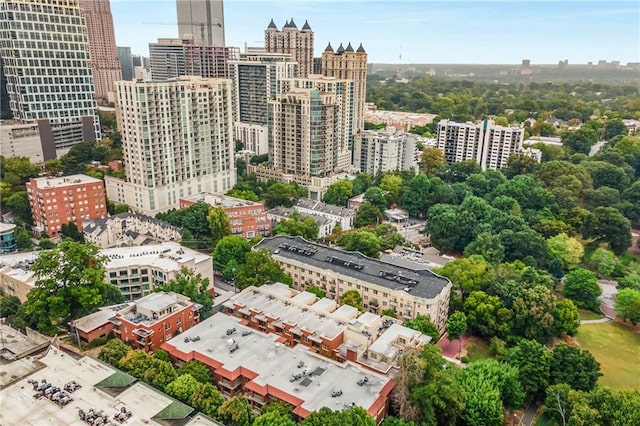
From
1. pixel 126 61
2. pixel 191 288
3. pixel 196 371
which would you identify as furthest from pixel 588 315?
pixel 126 61

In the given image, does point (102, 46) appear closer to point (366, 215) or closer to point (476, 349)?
point (366, 215)

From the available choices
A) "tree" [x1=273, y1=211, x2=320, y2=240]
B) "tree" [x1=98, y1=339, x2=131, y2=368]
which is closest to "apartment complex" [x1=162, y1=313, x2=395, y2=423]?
"tree" [x1=98, y1=339, x2=131, y2=368]

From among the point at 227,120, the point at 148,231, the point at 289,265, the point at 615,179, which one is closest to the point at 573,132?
the point at 615,179

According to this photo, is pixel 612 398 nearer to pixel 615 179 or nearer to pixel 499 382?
pixel 499 382

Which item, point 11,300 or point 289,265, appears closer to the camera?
point 11,300

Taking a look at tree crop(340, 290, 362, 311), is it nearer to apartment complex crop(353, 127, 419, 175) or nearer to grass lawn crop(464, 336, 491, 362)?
grass lawn crop(464, 336, 491, 362)

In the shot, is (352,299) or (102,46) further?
(102,46)
